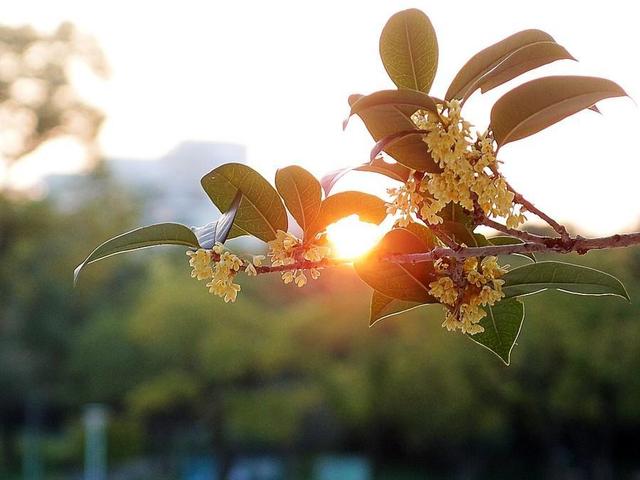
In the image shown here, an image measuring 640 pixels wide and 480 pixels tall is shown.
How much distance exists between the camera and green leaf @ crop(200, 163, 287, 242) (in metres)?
0.55

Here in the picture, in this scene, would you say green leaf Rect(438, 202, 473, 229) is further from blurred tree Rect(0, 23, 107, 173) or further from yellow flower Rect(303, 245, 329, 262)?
blurred tree Rect(0, 23, 107, 173)

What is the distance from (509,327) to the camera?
0.60 m

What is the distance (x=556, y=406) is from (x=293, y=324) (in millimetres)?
3377

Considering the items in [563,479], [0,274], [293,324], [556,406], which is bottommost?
[563,479]

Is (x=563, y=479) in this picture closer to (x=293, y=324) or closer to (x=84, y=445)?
(x=293, y=324)

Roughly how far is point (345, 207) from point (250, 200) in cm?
6

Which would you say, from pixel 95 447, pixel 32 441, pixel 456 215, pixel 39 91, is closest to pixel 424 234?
pixel 456 215

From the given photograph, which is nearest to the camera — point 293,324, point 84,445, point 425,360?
point 425,360

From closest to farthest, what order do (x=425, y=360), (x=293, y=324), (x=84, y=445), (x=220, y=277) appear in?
(x=220, y=277) → (x=425, y=360) → (x=293, y=324) → (x=84, y=445)

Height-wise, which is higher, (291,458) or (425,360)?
(425,360)

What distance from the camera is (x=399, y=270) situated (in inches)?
21.8

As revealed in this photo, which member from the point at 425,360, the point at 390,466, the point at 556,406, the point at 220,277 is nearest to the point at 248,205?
the point at 220,277

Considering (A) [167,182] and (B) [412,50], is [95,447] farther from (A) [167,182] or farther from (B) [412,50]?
(A) [167,182]

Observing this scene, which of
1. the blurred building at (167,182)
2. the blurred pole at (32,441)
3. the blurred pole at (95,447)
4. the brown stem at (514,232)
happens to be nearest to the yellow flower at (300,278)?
the brown stem at (514,232)
